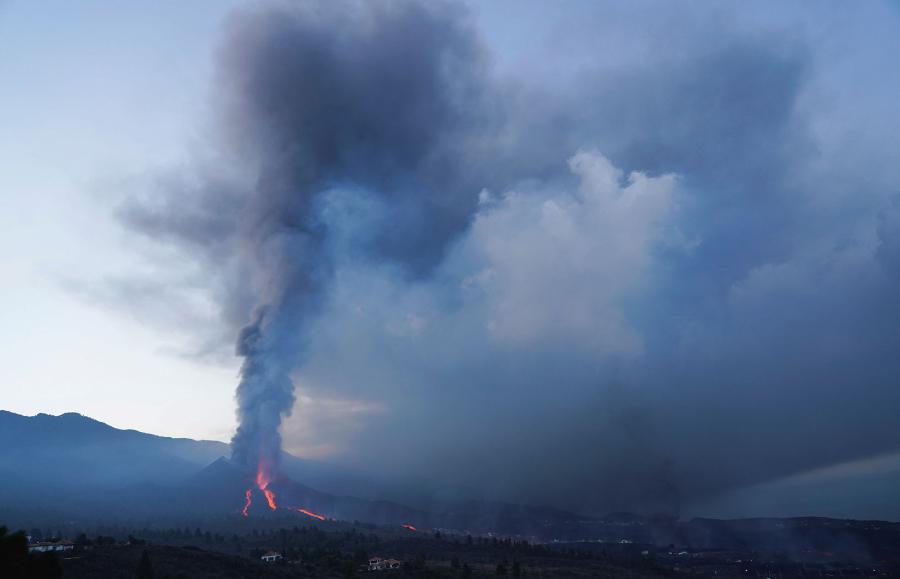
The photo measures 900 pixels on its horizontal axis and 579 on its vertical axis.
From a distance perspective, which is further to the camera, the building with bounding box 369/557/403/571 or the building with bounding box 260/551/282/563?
the building with bounding box 369/557/403/571

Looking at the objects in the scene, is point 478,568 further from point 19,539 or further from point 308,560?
point 19,539

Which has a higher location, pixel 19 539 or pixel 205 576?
pixel 19 539

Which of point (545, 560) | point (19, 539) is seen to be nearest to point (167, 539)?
point (545, 560)

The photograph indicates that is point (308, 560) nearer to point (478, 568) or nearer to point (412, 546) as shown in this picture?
point (478, 568)

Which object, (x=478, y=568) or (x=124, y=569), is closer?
(x=124, y=569)

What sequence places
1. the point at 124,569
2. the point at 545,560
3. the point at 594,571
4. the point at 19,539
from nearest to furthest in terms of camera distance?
the point at 19,539 < the point at 124,569 < the point at 594,571 < the point at 545,560

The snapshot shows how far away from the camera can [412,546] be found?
192000mm

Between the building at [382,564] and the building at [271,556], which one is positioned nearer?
the building at [271,556]

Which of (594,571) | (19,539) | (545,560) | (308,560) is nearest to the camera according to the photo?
(19,539)

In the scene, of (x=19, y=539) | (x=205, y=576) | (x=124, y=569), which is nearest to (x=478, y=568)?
(x=205, y=576)

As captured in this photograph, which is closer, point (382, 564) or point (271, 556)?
point (382, 564)

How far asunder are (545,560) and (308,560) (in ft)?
223

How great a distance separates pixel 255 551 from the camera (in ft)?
497

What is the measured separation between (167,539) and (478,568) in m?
78.4
